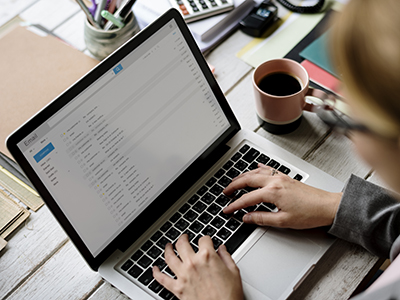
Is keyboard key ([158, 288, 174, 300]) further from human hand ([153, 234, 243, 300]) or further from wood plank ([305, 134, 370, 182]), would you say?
wood plank ([305, 134, 370, 182])

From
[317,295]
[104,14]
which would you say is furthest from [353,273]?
[104,14]

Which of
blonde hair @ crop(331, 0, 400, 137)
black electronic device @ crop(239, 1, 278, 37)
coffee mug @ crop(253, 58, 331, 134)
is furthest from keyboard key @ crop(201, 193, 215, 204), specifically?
black electronic device @ crop(239, 1, 278, 37)

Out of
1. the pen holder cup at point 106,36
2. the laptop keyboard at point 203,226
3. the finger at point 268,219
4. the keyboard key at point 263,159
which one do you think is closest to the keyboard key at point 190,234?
the laptop keyboard at point 203,226

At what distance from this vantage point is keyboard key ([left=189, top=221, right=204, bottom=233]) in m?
0.69

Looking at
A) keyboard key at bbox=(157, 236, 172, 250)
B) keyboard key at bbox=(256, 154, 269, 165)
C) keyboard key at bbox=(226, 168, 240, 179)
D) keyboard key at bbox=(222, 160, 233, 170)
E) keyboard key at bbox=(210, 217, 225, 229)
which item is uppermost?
keyboard key at bbox=(157, 236, 172, 250)

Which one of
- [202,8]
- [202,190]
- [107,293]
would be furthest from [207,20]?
[107,293]

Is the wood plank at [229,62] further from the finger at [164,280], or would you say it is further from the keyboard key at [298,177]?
the finger at [164,280]

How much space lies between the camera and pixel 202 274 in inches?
24.6

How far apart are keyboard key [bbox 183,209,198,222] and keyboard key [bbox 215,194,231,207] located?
0.05 metres

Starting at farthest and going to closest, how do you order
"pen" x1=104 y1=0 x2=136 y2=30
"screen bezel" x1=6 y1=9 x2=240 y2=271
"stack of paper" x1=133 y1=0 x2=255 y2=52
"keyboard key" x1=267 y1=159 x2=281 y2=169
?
"stack of paper" x1=133 y1=0 x2=255 y2=52
"pen" x1=104 y1=0 x2=136 y2=30
"keyboard key" x1=267 y1=159 x2=281 y2=169
"screen bezel" x1=6 y1=9 x2=240 y2=271

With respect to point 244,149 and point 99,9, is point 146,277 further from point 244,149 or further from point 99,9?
point 99,9

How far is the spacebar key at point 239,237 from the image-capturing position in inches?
26.6

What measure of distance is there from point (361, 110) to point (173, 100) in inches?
14.5

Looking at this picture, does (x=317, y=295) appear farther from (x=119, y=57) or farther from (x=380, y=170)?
(x=119, y=57)
